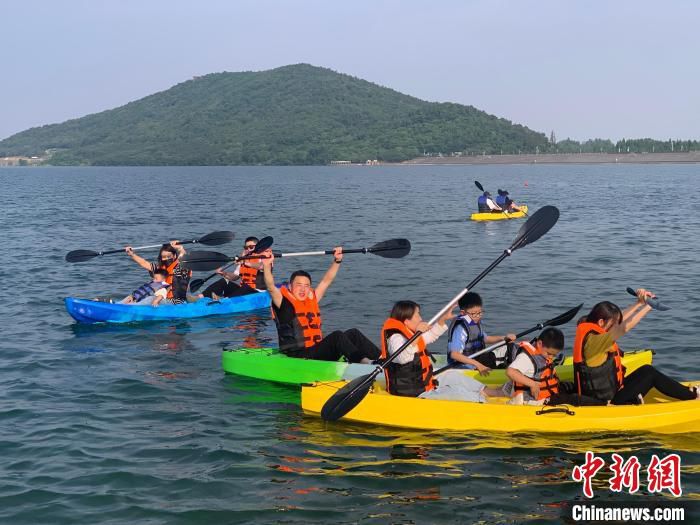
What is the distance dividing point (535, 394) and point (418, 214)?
1360 inches

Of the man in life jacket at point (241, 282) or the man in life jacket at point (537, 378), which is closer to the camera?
the man in life jacket at point (537, 378)

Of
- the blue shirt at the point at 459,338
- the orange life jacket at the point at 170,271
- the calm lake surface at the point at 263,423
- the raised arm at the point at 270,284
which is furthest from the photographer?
the orange life jacket at the point at 170,271

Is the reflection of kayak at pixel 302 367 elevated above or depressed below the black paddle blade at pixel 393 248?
below

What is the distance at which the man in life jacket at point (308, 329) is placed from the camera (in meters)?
11.7

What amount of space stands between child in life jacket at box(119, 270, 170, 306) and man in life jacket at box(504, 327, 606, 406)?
876 cm

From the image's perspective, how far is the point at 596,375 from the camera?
381 inches

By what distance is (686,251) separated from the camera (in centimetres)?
2664

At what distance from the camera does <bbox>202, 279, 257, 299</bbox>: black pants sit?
18.2 metres

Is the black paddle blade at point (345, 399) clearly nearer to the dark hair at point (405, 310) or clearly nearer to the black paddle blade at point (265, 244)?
the dark hair at point (405, 310)

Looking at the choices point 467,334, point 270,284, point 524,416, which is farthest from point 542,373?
point 270,284

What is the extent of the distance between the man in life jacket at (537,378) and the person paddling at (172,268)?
847 centimetres

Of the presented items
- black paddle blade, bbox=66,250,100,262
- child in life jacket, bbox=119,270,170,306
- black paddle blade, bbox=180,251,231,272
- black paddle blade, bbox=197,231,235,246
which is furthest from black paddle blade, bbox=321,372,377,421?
black paddle blade, bbox=66,250,100,262

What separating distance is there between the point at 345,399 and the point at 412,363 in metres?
0.93

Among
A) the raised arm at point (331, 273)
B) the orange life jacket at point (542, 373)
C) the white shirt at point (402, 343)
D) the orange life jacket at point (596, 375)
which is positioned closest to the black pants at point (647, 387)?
the orange life jacket at point (596, 375)
